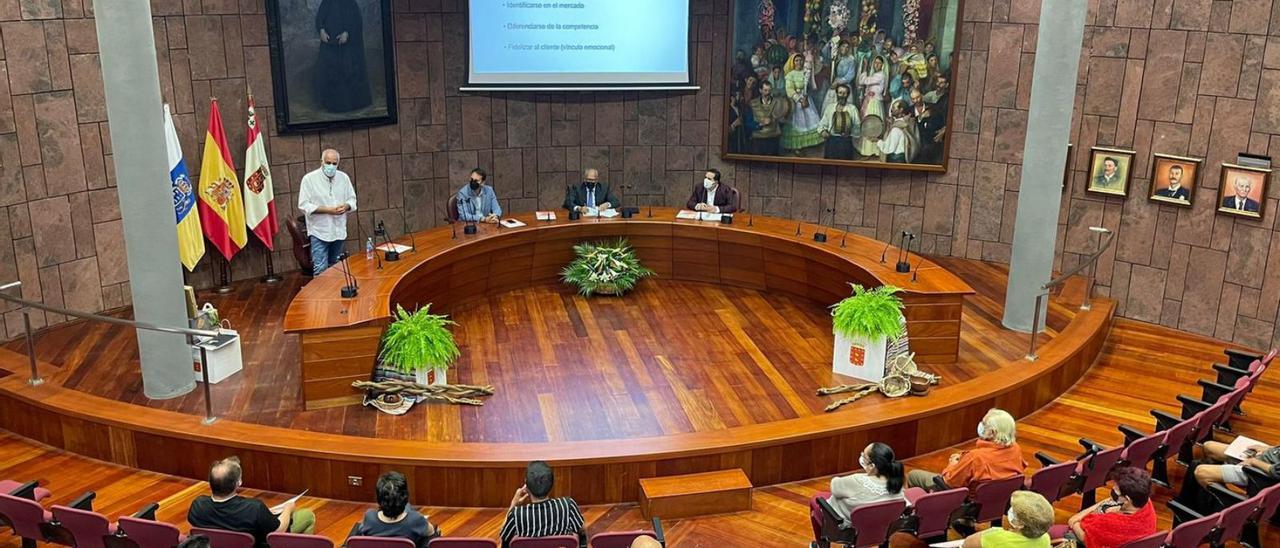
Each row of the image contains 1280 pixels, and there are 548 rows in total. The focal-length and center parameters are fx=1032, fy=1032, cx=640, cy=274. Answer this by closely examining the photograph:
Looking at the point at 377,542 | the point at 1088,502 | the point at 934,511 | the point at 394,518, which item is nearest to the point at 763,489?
the point at 934,511

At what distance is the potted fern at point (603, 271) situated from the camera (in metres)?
9.86

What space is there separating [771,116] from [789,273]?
95.8 inches

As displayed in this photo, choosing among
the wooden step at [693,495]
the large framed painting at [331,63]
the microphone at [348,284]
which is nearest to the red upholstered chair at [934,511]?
the wooden step at [693,495]

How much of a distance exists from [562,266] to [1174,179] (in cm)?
571

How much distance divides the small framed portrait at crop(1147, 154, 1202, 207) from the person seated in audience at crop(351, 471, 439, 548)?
7555 mm

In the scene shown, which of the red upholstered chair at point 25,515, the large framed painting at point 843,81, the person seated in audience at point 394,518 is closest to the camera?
the person seated in audience at point 394,518

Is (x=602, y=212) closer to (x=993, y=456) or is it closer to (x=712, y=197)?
(x=712, y=197)

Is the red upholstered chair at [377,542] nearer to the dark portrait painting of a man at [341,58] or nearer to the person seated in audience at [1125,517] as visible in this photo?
the person seated in audience at [1125,517]

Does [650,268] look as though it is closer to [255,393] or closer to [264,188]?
[264,188]

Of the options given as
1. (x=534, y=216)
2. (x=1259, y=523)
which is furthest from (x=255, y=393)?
(x=1259, y=523)

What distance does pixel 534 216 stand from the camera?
10359 mm

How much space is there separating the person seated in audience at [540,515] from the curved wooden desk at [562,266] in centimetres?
261

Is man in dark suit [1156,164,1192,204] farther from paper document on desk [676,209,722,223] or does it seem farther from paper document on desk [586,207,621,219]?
paper document on desk [586,207,621,219]

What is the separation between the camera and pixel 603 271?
988 cm
